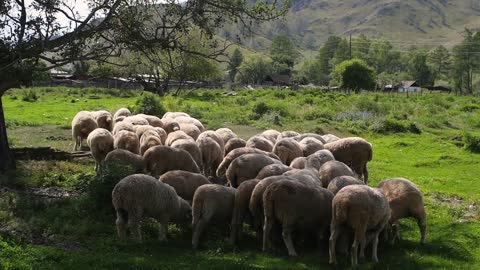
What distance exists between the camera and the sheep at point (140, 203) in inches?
359

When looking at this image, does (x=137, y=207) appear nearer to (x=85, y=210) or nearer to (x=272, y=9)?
(x=85, y=210)

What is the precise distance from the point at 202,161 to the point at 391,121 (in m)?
17.1

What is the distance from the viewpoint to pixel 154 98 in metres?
28.2

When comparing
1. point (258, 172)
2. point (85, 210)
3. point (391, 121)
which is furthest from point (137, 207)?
point (391, 121)

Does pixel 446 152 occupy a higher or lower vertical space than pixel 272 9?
lower

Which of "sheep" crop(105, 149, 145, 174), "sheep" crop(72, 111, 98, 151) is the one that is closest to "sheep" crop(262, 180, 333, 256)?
"sheep" crop(105, 149, 145, 174)

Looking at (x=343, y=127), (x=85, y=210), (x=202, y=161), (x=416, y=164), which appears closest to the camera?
(x=85, y=210)

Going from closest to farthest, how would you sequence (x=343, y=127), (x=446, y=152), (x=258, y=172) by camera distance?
(x=258, y=172), (x=446, y=152), (x=343, y=127)

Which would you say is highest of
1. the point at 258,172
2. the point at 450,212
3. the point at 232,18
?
the point at 232,18

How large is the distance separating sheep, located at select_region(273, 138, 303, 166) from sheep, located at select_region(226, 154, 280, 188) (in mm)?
2152

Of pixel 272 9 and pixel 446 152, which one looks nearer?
pixel 272 9

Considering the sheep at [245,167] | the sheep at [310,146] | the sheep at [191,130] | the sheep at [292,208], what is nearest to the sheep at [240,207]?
the sheep at [292,208]

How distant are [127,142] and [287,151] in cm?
439

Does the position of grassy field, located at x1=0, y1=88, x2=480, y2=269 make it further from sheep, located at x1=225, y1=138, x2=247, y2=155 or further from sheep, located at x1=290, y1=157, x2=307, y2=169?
sheep, located at x1=225, y1=138, x2=247, y2=155
